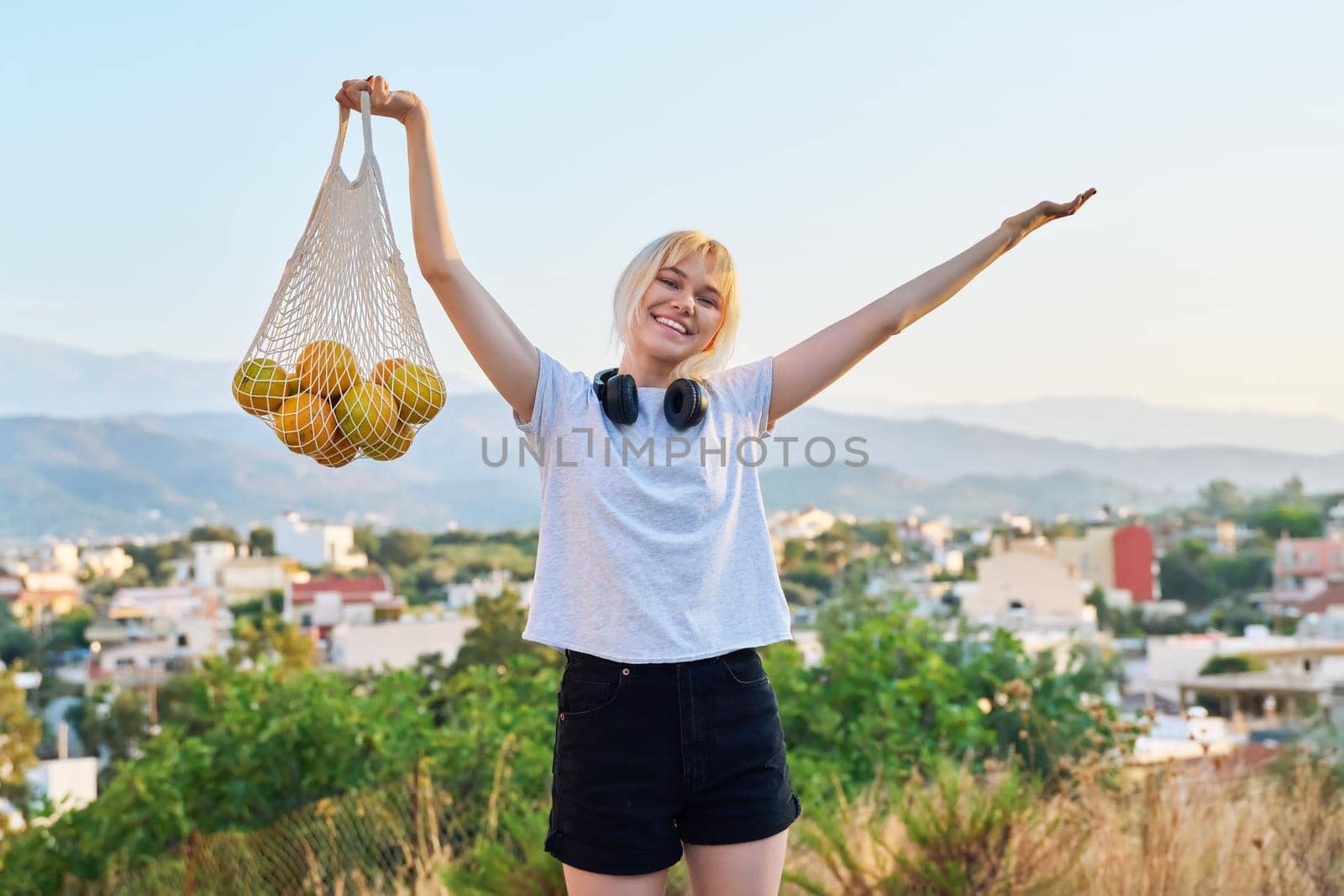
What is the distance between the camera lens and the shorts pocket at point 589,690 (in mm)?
1567

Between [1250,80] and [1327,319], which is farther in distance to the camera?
[1327,319]

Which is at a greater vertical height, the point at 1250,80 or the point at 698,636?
the point at 1250,80

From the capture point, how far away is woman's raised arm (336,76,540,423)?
5.15ft

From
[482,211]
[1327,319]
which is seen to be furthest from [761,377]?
[1327,319]

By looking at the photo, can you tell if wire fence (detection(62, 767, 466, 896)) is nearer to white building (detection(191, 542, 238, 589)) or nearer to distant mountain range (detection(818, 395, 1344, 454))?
white building (detection(191, 542, 238, 589))

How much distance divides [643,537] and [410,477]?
24012 mm

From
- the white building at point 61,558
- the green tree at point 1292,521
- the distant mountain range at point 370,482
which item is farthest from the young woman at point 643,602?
the green tree at point 1292,521

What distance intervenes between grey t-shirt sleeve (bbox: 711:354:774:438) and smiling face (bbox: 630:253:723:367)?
0.08 meters

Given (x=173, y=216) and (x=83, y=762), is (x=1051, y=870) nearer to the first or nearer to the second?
(x=83, y=762)

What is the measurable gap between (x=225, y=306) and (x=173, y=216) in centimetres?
495

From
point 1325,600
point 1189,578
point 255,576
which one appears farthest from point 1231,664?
point 255,576

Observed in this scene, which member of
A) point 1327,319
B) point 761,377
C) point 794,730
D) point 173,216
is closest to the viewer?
point 761,377

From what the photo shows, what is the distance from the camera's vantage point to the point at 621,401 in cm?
165

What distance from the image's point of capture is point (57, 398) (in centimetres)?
4297
